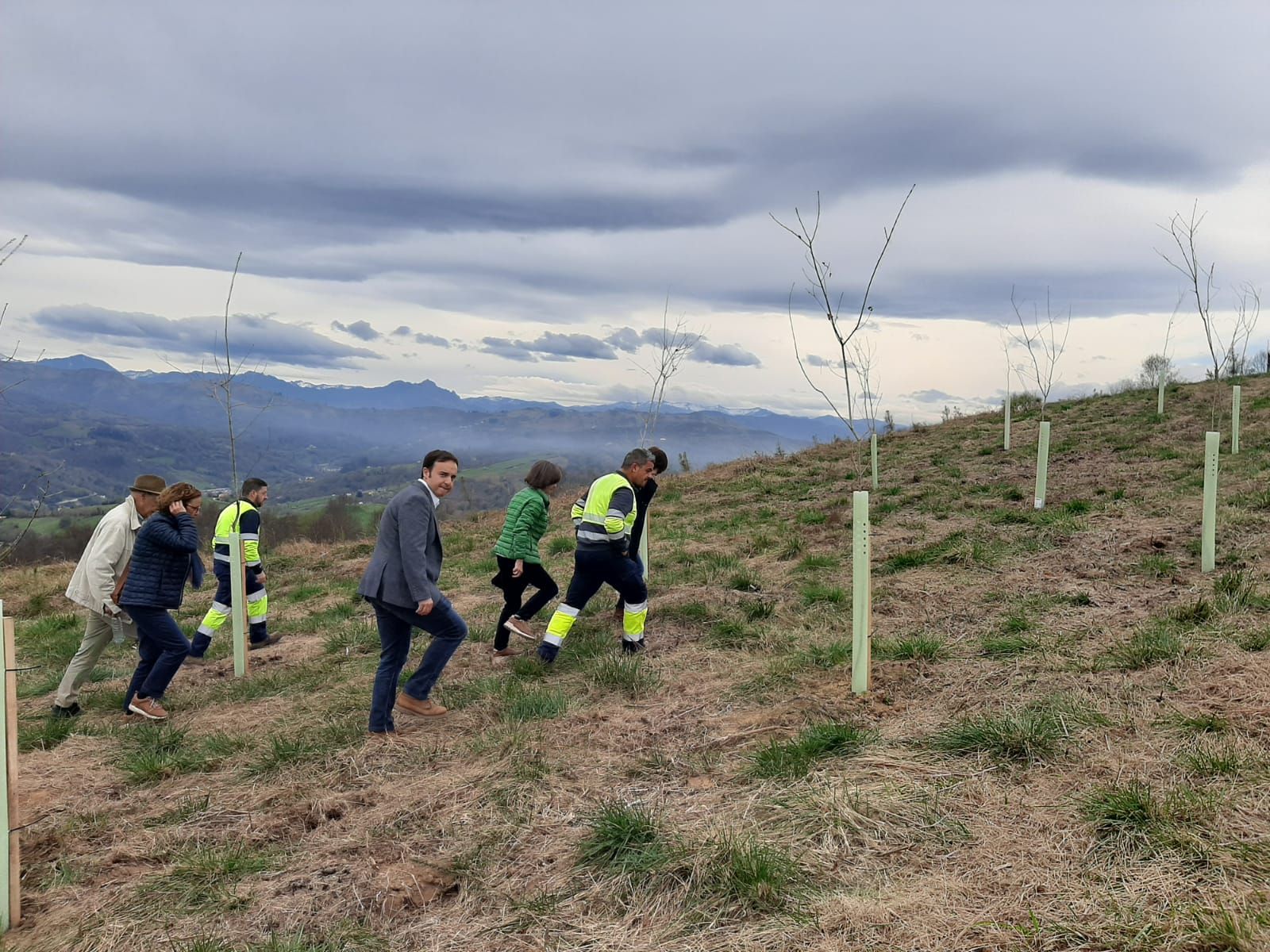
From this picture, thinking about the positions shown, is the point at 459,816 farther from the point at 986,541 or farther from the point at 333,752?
the point at 986,541

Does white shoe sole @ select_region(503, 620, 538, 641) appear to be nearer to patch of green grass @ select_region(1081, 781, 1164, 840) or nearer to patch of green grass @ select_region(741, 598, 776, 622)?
patch of green grass @ select_region(741, 598, 776, 622)

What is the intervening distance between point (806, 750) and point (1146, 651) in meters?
2.50

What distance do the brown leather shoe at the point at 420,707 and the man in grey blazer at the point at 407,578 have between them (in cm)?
27

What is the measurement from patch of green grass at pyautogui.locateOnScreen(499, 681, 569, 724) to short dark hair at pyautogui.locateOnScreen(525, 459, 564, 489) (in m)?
1.93

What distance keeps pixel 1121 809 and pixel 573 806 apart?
2.59m

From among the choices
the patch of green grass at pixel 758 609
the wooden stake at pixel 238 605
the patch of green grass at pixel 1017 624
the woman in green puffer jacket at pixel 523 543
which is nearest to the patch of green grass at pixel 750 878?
the patch of green grass at pixel 1017 624

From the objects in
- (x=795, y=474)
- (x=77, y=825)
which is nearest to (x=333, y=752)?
(x=77, y=825)

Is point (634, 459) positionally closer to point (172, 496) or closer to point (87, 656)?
point (172, 496)

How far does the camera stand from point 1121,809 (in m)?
3.36

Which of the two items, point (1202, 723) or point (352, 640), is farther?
point (352, 640)

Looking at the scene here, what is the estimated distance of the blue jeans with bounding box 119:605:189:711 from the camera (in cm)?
624

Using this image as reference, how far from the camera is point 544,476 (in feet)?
23.7

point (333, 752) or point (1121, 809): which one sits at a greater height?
point (1121, 809)

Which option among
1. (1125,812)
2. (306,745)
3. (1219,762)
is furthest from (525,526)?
(1219,762)
